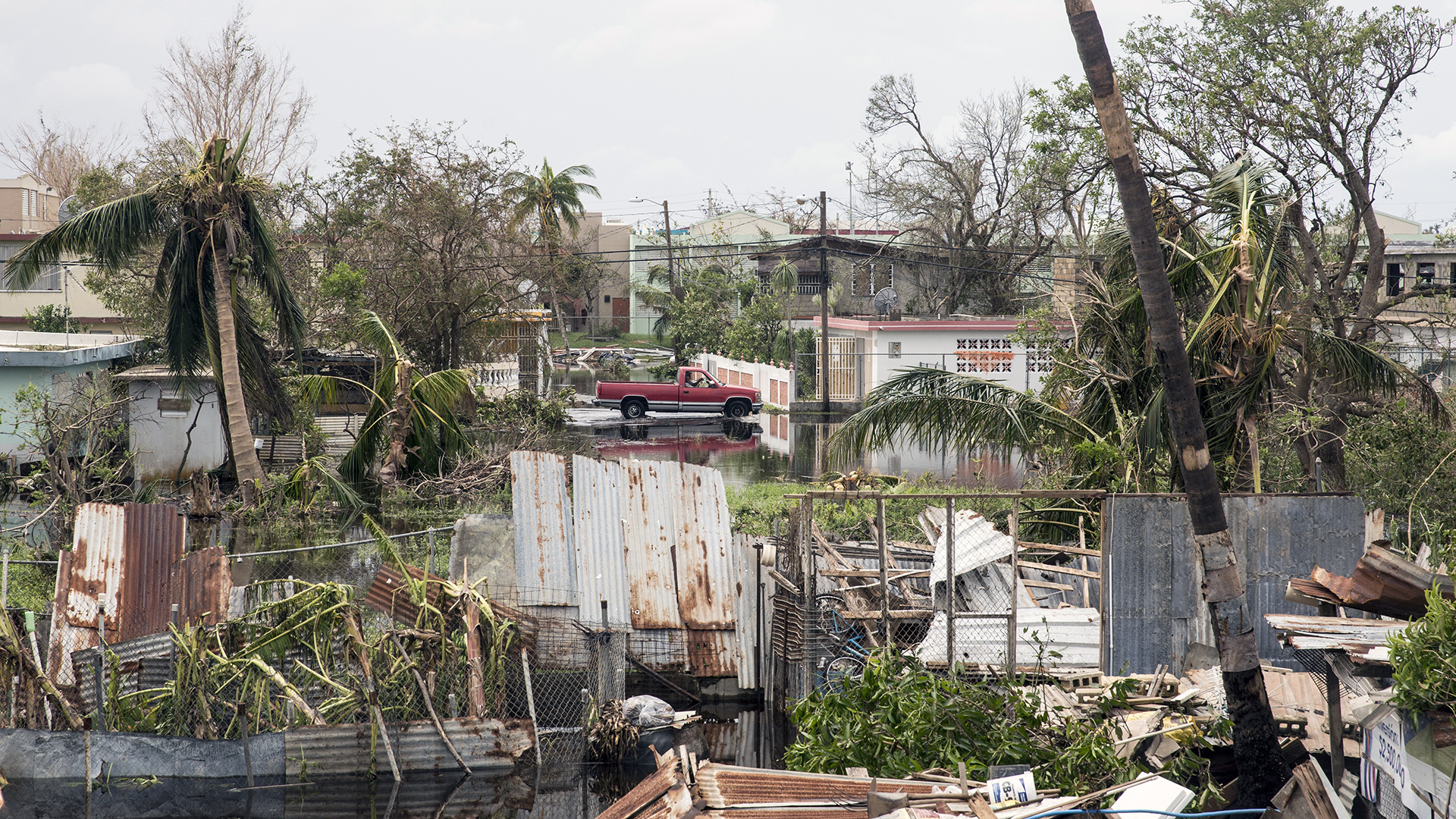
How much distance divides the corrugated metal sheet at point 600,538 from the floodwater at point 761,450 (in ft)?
25.3

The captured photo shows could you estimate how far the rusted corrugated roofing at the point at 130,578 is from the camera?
28.7ft

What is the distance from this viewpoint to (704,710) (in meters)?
9.54

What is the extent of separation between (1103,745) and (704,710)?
4.37 m

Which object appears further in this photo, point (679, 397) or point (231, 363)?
point (679, 397)

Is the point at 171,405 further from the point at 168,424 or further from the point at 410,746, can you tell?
the point at 410,746

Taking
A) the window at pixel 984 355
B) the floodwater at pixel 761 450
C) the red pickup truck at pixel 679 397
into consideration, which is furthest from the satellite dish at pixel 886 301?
the red pickup truck at pixel 679 397

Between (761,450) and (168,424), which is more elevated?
(168,424)

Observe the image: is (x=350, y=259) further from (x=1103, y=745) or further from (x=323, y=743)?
(x=1103, y=745)

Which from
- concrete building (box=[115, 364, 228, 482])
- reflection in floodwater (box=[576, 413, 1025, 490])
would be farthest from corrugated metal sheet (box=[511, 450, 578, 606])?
concrete building (box=[115, 364, 228, 482])

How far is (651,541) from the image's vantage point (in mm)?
10086

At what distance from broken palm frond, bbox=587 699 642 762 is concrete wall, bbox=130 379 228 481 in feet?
42.2

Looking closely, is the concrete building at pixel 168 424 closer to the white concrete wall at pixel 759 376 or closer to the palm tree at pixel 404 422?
the palm tree at pixel 404 422

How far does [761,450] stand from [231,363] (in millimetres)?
13137

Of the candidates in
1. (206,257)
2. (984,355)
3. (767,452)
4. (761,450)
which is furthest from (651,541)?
(984,355)
